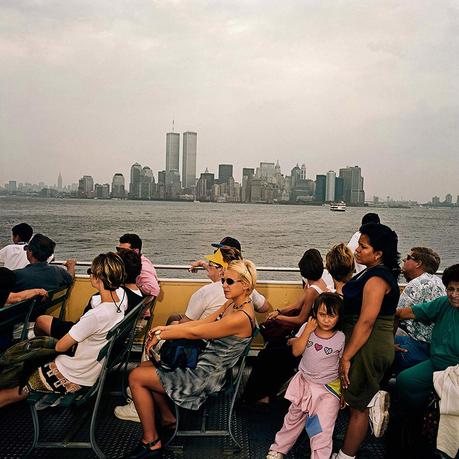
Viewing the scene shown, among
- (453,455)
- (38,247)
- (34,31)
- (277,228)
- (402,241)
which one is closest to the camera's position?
(453,455)

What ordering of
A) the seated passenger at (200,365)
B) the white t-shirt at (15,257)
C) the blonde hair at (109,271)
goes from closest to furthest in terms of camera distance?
the seated passenger at (200,365)
the blonde hair at (109,271)
the white t-shirt at (15,257)

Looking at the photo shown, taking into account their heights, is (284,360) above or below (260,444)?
above

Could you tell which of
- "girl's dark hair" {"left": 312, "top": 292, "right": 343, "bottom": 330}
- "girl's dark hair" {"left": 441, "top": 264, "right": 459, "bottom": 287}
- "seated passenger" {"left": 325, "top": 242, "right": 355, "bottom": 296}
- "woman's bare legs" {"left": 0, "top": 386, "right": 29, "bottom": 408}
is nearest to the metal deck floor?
"woman's bare legs" {"left": 0, "top": 386, "right": 29, "bottom": 408}

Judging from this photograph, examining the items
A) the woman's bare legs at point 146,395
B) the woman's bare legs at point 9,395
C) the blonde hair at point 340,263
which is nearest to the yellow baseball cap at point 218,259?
the blonde hair at point 340,263

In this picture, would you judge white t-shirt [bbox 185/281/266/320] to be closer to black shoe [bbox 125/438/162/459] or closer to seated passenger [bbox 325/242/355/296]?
seated passenger [bbox 325/242/355/296]

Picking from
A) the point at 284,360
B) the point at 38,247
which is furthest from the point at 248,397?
the point at 38,247

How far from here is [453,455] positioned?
2479 millimetres

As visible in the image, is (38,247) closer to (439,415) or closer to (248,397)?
(248,397)

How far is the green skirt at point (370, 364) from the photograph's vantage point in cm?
270

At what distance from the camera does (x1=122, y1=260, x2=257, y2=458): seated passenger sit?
2.74 m

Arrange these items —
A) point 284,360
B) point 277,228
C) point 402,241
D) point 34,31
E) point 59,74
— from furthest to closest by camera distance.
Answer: point 277,228, point 59,74, point 402,241, point 34,31, point 284,360

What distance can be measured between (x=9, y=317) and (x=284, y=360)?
1787 millimetres

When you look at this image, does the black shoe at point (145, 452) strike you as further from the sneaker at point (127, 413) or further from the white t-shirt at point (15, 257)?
the white t-shirt at point (15, 257)

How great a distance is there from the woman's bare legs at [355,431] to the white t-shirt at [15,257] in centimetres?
354
